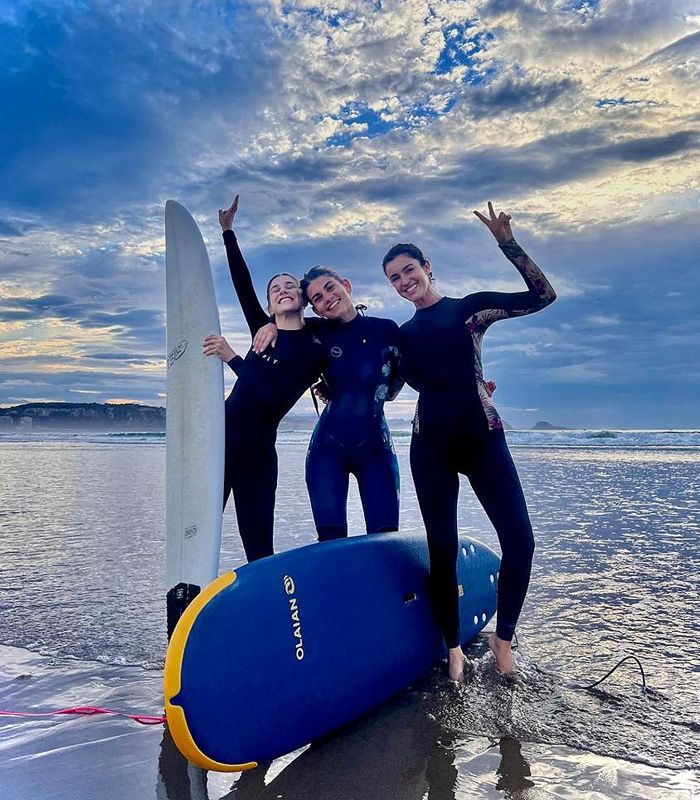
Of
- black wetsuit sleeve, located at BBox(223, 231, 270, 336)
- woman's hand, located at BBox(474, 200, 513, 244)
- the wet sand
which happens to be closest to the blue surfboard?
the wet sand

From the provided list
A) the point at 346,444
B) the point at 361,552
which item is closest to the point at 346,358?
the point at 346,444

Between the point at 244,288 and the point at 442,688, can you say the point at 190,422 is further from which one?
the point at 442,688

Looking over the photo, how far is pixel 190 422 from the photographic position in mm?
3520

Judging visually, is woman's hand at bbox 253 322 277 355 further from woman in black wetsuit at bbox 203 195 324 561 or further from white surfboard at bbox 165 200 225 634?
white surfboard at bbox 165 200 225 634

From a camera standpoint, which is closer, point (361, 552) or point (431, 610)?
point (361, 552)

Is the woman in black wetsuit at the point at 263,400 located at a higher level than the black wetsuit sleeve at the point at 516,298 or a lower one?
lower

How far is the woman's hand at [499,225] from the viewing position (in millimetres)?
3230

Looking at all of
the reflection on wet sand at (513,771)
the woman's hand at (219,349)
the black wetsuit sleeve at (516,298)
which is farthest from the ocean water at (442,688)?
the woman's hand at (219,349)

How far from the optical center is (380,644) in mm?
2932

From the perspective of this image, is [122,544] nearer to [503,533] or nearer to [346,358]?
[346,358]

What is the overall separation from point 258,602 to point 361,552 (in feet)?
2.41

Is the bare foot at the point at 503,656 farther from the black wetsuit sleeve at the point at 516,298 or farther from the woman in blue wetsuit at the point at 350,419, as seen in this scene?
the black wetsuit sleeve at the point at 516,298

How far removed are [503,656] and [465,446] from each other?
3.36 ft

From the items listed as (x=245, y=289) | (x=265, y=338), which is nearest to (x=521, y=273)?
(x=265, y=338)
